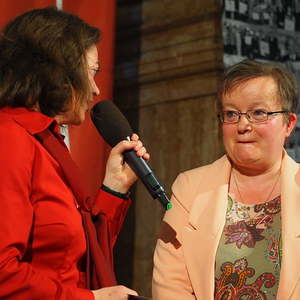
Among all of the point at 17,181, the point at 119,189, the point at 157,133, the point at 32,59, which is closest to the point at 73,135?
the point at 157,133

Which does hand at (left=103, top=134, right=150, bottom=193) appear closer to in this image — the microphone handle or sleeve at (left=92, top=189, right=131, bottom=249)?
sleeve at (left=92, top=189, right=131, bottom=249)

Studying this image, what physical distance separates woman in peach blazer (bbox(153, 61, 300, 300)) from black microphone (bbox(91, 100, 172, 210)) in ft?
1.63

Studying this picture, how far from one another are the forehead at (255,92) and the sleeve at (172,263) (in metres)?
0.44

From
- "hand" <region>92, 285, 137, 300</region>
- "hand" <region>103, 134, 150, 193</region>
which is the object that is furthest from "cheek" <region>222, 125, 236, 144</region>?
"hand" <region>92, 285, 137, 300</region>

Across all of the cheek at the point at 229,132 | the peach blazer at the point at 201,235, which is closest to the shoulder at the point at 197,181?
the peach blazer at the point at 201,235

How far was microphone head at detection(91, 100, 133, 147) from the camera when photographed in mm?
1997

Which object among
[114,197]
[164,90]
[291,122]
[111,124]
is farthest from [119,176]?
[164,90]

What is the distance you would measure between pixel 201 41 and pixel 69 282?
2.04m

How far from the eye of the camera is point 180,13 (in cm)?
357

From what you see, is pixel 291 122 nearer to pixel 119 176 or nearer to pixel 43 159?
pixel 119 176

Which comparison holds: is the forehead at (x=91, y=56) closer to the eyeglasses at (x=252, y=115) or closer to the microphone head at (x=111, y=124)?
the microphone head at (x=111, y=124)

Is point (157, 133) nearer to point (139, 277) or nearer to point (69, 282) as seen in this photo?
point (139, 277)

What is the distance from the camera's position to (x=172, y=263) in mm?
2322

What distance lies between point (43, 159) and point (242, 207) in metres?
0.91
